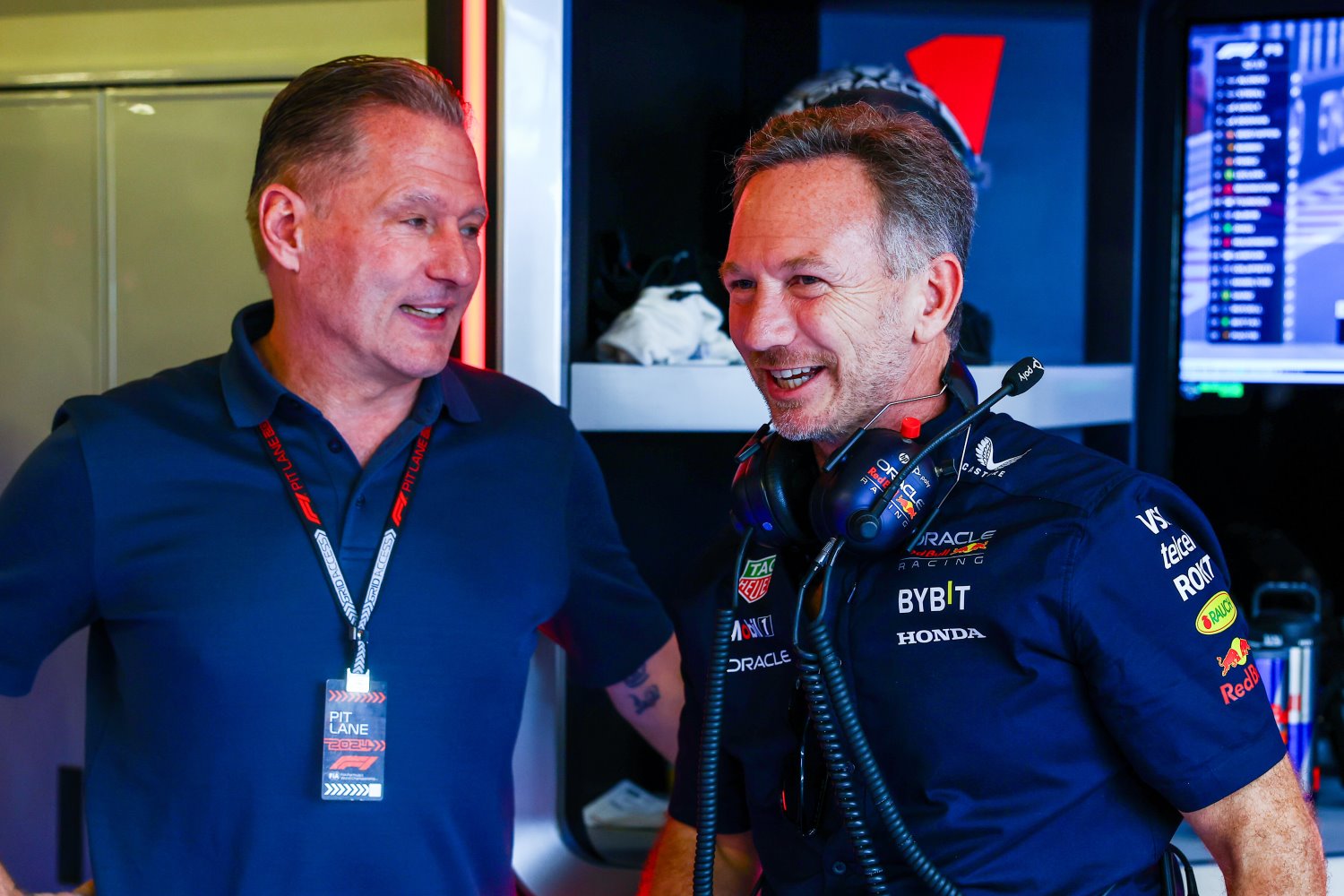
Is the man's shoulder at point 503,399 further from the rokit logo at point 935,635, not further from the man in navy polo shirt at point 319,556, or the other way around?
the rokit logo at point 935,635

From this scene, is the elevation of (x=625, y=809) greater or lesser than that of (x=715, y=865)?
lesser

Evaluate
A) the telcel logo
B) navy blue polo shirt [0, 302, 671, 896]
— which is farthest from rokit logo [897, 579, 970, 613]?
navy blue polo shirt [0, 302, 671, 896]

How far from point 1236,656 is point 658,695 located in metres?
0.86

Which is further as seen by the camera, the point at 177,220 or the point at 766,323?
the point at 177,220

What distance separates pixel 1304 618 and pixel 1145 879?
1084mm

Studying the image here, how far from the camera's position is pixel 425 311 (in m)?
1.62

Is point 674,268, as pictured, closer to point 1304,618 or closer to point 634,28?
point 634,28

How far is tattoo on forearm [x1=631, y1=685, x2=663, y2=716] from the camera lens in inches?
73.2

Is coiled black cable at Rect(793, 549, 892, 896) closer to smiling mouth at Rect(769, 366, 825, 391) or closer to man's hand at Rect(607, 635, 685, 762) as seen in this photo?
smiling mouth at Rect(769, 366, 825, 391)

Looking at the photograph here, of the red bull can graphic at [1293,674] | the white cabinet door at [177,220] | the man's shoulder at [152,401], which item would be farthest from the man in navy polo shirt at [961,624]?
the white cabinet door at [177,220]

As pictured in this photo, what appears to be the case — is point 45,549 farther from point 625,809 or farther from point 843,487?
point 625,809

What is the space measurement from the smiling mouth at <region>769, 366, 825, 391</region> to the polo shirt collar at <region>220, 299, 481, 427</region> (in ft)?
1.66

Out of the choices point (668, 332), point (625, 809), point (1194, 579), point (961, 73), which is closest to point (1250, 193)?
point (961, 73)

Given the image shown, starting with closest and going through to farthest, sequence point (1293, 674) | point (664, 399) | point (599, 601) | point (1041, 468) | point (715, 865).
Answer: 1. point (1041, 468)
2. point (715, 865)
3. point (599, 601)
4. point (664, 399)
5. point (1293, 674)
